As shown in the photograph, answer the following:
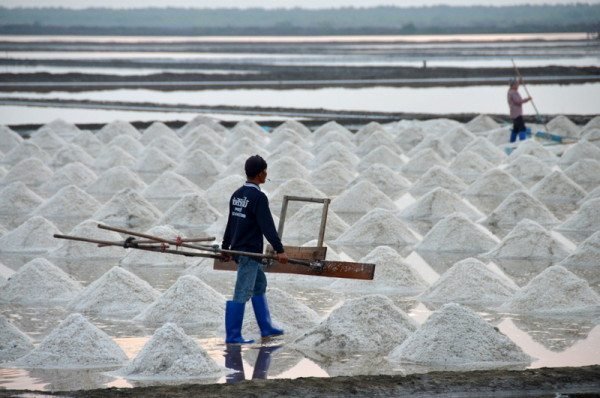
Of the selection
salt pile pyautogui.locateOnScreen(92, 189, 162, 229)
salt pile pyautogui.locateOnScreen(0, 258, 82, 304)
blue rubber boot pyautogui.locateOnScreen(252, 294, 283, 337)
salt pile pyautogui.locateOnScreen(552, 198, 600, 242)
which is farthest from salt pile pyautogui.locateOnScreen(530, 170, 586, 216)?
blue rubber boot pyautogui.locateOnScreen(252, 294, 283, 337)

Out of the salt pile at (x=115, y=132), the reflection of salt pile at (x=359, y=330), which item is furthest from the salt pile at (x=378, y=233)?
the salt pile at (x=115, y=132)

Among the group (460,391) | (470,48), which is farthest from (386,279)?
(470,48)

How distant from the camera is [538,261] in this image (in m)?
11.6

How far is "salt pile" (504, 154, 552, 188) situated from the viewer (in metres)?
16.9

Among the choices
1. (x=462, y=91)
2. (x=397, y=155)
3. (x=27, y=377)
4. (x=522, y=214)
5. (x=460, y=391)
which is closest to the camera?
(x=460, y=391)

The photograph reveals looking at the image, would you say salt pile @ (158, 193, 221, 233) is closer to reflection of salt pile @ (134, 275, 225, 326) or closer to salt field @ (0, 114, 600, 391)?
salt field @ (0, 114, 600, 391)

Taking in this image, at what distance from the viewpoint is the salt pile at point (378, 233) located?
12625mm

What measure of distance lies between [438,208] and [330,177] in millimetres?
2964

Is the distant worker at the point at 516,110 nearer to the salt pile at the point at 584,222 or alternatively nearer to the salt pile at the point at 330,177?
the salt pile at the point at 330,177

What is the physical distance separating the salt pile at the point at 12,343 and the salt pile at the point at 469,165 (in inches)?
Result: 398

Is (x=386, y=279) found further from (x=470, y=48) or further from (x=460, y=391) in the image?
(x=470, y=48)

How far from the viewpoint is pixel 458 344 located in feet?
25.5

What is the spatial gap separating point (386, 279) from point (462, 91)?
80.0ft

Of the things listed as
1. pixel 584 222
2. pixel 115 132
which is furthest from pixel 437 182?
pixel 115 132
